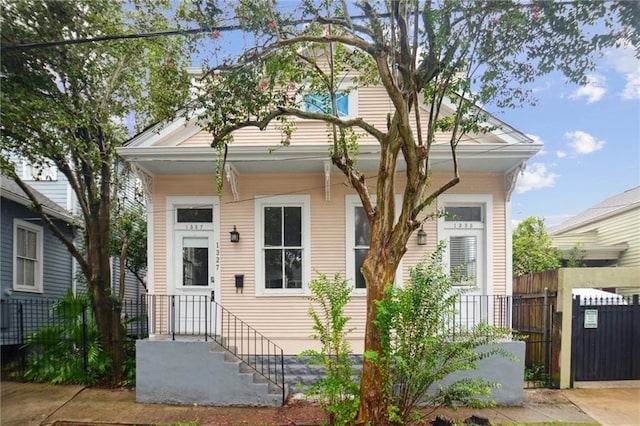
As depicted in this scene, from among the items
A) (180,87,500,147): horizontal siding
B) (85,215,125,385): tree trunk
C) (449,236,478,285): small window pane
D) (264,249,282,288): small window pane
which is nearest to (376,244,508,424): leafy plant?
(449,236,478,285): small window pane

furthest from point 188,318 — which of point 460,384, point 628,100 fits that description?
point 628,100

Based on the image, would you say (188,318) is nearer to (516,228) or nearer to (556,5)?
(556,5)

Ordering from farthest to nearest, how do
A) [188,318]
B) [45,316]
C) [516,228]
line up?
[516,228]
[45,316]
[188,318]

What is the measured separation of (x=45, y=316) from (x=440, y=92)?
10.4 meters

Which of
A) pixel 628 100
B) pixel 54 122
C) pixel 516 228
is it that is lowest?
pixel 516 228

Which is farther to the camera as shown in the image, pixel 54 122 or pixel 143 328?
pixel 143 328

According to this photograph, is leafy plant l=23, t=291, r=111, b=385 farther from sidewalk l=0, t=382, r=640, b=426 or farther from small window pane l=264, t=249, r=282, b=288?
small window pane l=264, t=249, r=282, b=288

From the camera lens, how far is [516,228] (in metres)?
19.0

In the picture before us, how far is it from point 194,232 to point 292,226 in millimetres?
1877

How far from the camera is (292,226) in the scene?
299 inches

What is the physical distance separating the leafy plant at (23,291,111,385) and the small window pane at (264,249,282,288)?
333 centimetres

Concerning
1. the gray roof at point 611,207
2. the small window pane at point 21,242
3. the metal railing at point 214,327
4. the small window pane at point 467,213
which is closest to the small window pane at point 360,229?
the small window pane at point 467,213

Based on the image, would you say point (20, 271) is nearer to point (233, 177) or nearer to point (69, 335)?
point (69, 335)

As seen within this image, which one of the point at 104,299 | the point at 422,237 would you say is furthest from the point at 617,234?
the point at 104,299
